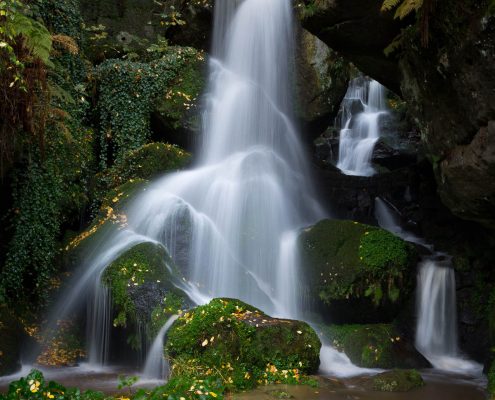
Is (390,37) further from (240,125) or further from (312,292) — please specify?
(240,125)

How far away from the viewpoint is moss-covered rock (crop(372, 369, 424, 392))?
7098 mm

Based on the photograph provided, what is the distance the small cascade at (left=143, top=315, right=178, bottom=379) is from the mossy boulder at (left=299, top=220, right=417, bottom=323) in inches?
131

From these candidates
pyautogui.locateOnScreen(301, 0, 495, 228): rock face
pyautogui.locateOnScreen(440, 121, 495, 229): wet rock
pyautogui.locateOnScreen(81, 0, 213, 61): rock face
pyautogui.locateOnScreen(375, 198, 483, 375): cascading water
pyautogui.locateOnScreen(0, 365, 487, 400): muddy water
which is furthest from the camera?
pyautogui.locateOnScreen(81, 0, 213, 61): rock face

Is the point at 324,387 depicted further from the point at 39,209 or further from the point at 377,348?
the point at 39,209

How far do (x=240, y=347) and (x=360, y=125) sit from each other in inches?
604

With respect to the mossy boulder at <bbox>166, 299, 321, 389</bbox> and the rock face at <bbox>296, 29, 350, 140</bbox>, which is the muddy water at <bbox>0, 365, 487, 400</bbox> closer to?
the mossy boulder at <bbox>166, 299, 321, 389</bbox>

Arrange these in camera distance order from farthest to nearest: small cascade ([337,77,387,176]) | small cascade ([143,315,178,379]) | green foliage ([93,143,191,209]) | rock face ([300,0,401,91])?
small cascade ([337,77,387,176])
green foliage ([93,143,191,209])
rock face ([300,0,401,91])
small cascade ([143,315,178,379])

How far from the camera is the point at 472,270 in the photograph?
10.7 meters

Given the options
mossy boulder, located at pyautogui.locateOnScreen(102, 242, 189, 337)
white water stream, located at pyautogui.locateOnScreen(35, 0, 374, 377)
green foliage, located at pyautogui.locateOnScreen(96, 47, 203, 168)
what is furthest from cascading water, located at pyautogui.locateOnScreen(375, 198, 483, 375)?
green foliage, located at pyautogui.locateOnScreen(96, 47, 203, 168)

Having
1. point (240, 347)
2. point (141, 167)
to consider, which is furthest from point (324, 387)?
point (141, 167)

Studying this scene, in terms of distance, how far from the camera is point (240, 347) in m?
7.23

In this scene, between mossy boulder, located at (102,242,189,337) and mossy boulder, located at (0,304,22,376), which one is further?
mossy boulder, located at (102,242,189,337)

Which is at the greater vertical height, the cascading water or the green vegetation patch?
the green vegetation patch

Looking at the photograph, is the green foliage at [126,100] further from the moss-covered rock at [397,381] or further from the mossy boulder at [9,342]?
the moss-covered rock at [397,381]
